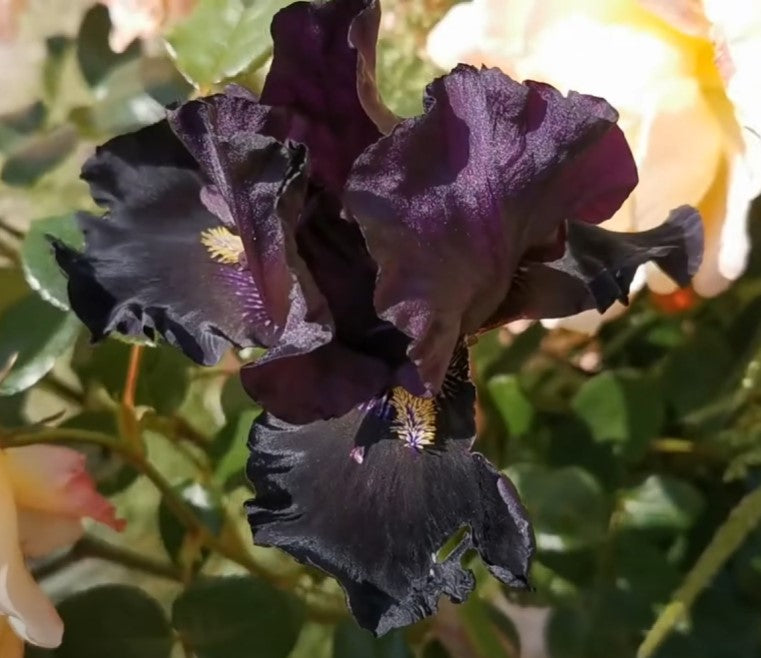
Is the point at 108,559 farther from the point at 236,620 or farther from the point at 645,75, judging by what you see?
the point at 645,75

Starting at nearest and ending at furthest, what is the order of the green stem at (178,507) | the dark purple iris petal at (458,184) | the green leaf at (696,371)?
the dark purple iris petal at (458,184) → the green stem at (178,507) → the green leaf at (696,371)

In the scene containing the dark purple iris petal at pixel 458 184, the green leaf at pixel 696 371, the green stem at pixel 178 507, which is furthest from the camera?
the green leaf at pixel 696 371

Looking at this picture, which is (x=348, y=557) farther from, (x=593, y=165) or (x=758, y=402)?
(x=758, y=402)

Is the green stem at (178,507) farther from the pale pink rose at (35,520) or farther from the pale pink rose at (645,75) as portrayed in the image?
the pale pink rose at (645,75)

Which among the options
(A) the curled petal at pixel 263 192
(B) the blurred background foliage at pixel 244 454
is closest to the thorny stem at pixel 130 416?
(B) the blurred background foliage at pixel 244 454

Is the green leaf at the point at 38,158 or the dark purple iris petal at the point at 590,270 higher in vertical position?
the dark purple iris petal at the point at 590,270

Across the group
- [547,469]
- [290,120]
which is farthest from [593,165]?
[547,469]

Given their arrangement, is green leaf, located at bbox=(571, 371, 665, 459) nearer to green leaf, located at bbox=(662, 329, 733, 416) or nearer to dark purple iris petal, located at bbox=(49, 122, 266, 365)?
green leaf, located at bbox=(662, 329, 733, 416)

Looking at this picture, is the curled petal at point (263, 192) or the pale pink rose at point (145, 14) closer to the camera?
the curled petal at point (263, 192)
